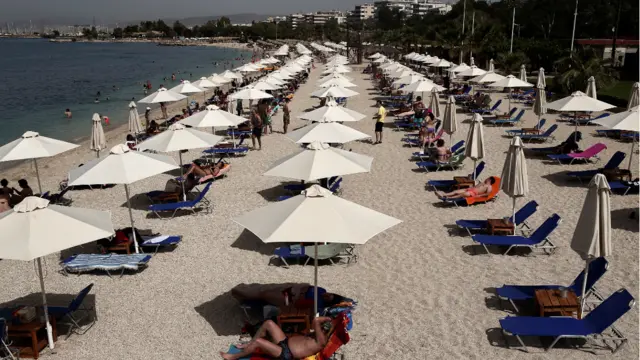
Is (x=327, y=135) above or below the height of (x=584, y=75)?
below

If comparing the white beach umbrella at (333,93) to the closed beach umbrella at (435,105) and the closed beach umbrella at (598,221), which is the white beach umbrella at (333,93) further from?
the closed beach umbrella at (598,221)

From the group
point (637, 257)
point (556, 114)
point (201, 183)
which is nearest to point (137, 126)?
point (201, 183)

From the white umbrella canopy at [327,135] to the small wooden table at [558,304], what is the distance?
6.27m

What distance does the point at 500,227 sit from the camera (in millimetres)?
8750

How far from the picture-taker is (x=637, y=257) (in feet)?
26.9

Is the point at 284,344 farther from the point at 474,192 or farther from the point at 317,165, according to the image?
the point at 474,192

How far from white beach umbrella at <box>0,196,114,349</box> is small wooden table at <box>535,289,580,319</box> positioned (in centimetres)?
544

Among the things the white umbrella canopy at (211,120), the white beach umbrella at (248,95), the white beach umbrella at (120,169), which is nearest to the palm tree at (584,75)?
the white beach umbrella at (248,95)

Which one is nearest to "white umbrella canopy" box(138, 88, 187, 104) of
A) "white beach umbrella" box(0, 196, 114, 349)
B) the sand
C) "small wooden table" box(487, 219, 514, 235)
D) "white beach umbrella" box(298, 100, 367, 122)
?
"white beach umbrella" box(298, 100, 367, 122)

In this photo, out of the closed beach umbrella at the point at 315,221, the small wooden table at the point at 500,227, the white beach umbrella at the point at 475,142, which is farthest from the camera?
the white beach umbrella at the point at 475,142

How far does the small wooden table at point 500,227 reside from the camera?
8727 mm

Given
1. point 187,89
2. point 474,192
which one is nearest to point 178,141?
point 474,192

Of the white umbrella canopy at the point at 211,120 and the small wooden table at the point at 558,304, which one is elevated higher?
the white umbrella canopy at the point at 211,120

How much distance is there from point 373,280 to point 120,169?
4.50 m
